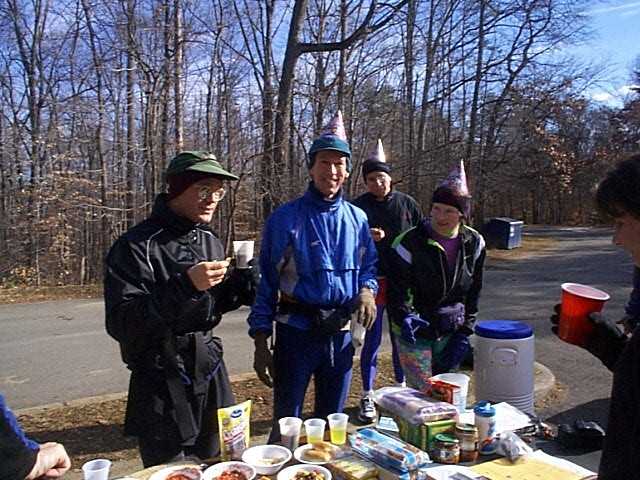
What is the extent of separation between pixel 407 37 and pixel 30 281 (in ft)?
45.6

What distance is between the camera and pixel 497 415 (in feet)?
7.77

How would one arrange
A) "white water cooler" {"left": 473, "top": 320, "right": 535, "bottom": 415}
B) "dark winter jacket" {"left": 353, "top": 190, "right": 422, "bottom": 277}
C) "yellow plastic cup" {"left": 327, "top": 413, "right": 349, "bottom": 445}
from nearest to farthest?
"yellow plastic cup" {"left": 327, "top": 413, "right": 349, "bottom": 445}
"white water cooler" {"left": 473, "top": 320, "right": 535, "bottom": 415}
"dark winter jacket" {"left": 353, "top": 190, "right": 422, "bottom": 277}

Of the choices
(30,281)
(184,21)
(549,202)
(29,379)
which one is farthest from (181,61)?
(549,202)

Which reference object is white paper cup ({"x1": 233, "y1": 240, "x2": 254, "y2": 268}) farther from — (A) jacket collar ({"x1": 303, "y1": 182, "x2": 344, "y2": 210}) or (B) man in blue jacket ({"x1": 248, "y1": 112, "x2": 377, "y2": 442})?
(A) jacket collar ({"x1": 303, "y1": 182, "x2": 344, "y2": 210})

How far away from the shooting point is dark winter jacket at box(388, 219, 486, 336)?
3393mm

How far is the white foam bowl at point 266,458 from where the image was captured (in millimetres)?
1961

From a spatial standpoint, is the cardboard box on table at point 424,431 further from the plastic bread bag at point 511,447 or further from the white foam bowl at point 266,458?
the white foam bowl at point 266,458

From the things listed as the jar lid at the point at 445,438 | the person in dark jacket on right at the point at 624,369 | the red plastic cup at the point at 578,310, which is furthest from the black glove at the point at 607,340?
the jar lid at the point at 445,438

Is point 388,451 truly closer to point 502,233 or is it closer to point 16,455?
point 16,455

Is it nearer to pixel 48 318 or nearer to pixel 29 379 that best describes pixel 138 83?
pixel 48 318

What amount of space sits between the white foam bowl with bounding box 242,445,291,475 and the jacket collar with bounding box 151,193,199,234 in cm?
109

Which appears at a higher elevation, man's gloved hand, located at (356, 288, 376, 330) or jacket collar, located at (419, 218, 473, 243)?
jacket collar, located at (419, 218, 473, 243)

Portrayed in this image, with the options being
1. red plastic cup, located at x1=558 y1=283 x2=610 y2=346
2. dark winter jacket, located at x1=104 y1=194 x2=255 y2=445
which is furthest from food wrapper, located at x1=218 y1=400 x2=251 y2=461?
red plastic cup, located at x1=558 y1=283 x2=610 y2=346

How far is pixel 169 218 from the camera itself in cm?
247
